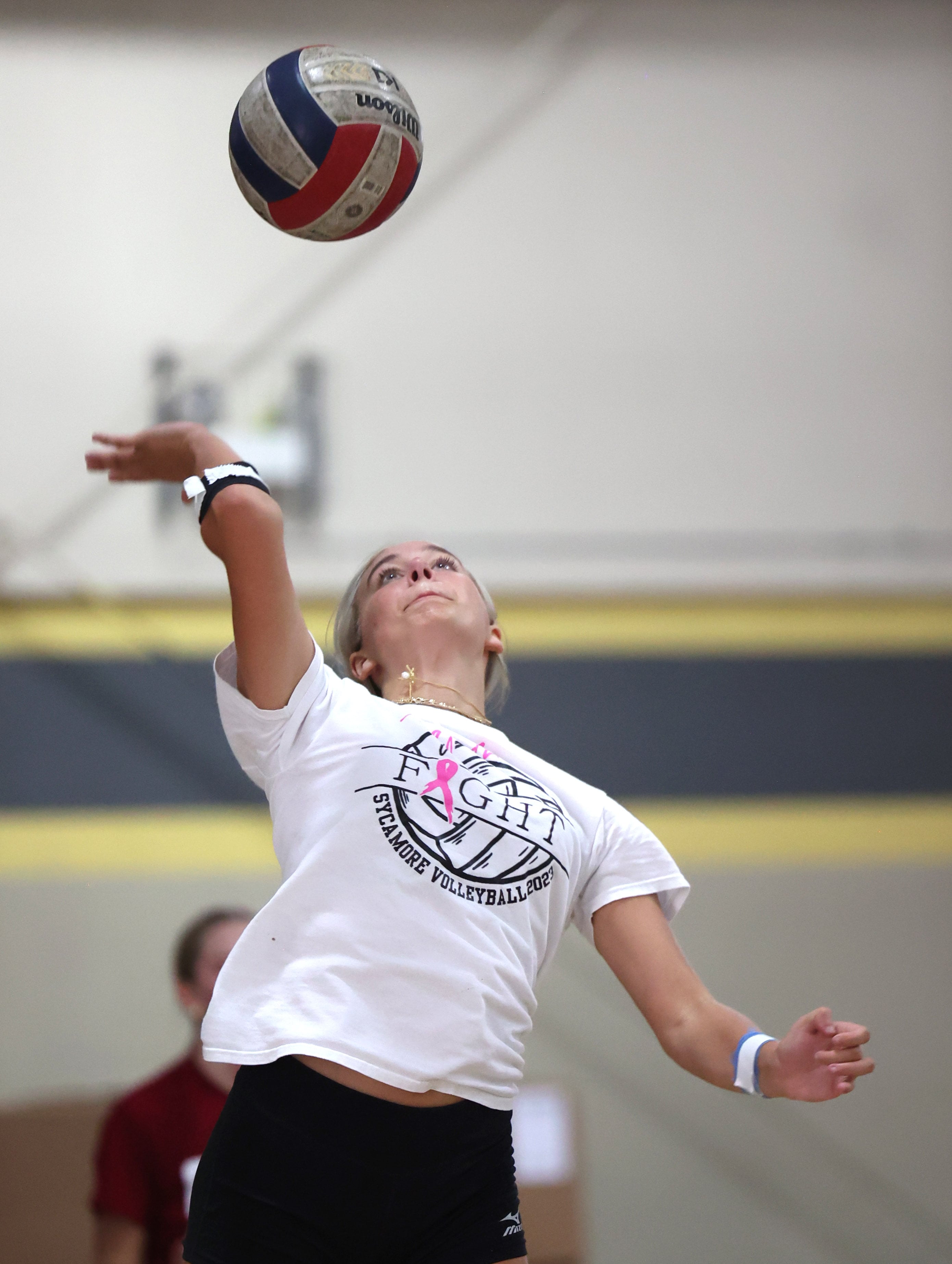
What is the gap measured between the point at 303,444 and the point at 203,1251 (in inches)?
108

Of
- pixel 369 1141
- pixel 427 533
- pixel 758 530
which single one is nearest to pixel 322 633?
pixel 427 533

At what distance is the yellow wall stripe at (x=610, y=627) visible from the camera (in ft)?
11.5

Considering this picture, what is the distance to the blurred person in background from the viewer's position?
7.76ft

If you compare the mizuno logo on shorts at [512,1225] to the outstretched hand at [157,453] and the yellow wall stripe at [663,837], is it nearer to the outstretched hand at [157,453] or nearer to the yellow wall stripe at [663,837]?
the outstretched hand at [157,453]

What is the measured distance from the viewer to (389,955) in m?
1.21

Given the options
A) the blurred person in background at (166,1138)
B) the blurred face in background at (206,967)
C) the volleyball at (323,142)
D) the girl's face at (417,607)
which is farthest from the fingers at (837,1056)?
the blurred face in background at (206,967)

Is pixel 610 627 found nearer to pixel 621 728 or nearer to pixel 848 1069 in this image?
pixel 621 728

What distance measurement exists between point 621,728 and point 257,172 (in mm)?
2263

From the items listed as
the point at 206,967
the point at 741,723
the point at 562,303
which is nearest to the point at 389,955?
the point at 206,967

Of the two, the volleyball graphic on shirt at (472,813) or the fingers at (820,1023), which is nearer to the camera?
the fingers at (820,1023)

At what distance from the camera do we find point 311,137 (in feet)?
5.48

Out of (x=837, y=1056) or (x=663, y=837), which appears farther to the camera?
(x=663, y=837)

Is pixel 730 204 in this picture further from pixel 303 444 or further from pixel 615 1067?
pixel 615 1067

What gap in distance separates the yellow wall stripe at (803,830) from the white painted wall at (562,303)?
65 cm
